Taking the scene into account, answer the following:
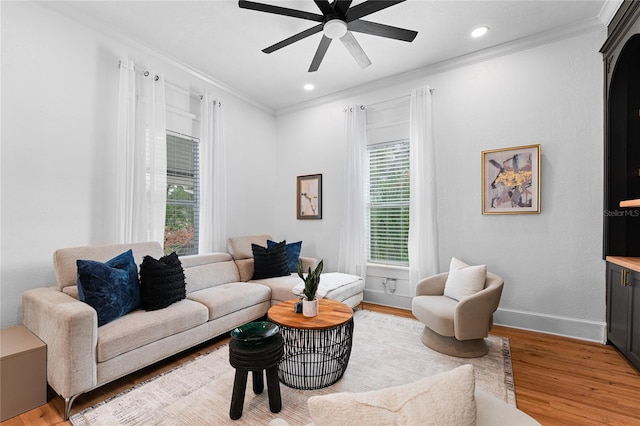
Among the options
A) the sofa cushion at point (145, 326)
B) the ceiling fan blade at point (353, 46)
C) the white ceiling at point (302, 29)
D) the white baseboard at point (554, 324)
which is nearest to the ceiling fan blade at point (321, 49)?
the ceiling fan blade at point (353, 46)

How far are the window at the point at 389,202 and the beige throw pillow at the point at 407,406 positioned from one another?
346 cm

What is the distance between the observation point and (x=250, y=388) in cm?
216

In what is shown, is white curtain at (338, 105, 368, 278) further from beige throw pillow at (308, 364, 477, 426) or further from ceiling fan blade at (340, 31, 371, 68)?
beige throw pillow at (308, 364, 477, 426)

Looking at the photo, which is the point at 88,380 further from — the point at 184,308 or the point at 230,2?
the point at 230,2

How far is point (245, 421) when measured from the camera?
1803mm

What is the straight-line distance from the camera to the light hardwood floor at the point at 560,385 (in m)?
1.85

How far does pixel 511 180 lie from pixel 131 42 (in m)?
4.42

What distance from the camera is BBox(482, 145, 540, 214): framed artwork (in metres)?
3.15

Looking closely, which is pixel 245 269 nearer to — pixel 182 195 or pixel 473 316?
pixel 182 195

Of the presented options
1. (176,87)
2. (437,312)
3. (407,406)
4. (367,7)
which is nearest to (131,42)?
(176,87)


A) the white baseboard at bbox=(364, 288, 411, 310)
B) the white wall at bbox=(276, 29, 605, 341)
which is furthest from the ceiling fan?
the white baseboard at bbox=(364, 288, 411, 310)

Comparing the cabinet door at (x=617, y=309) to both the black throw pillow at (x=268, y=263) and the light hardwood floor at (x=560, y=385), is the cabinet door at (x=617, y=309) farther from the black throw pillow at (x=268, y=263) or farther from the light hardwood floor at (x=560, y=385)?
the black throw pillow at (x=268, y=263)

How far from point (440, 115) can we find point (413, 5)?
1.42 m

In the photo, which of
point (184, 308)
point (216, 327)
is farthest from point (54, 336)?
A: point (216, 327)
